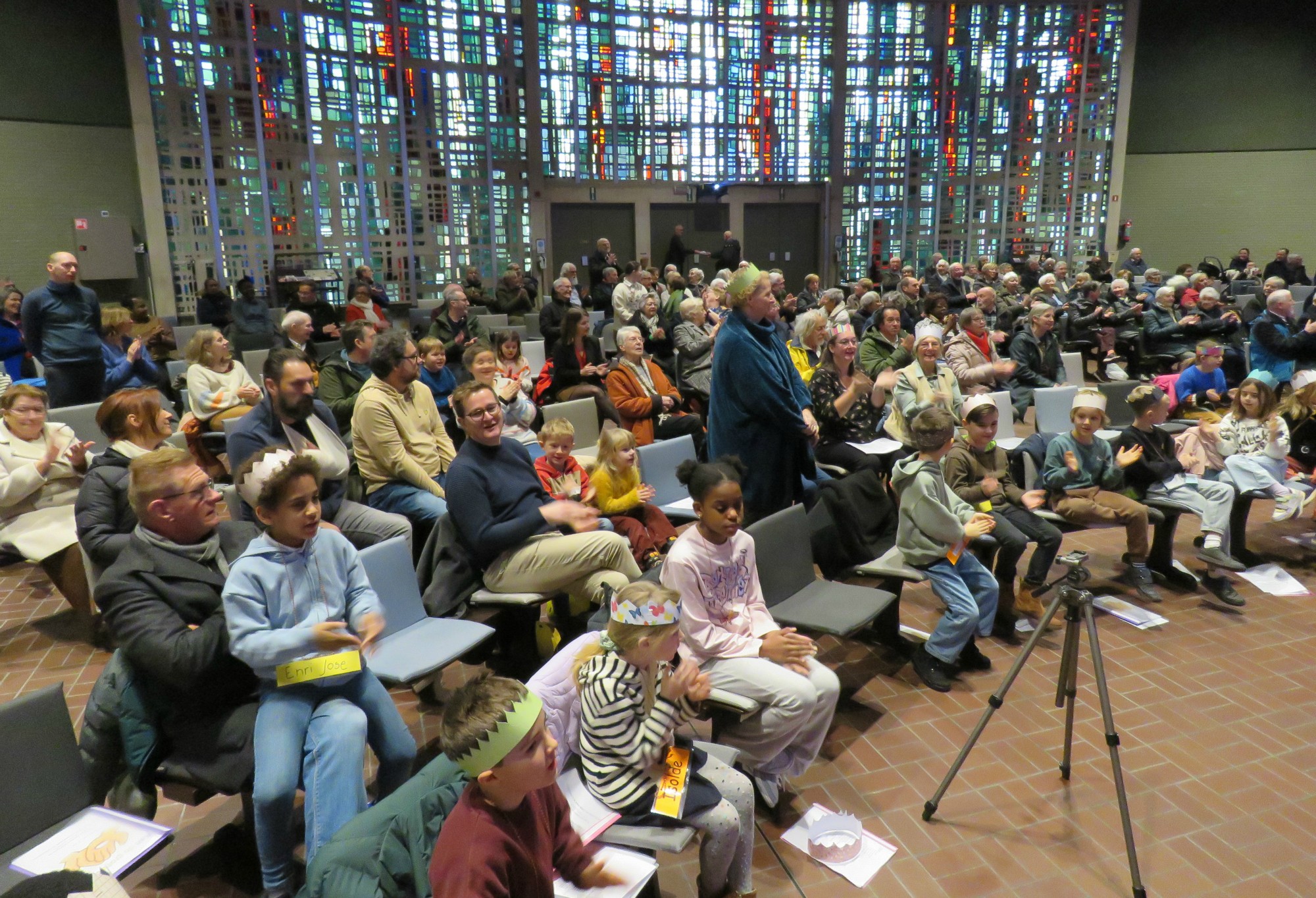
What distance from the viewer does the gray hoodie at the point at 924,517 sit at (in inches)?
167

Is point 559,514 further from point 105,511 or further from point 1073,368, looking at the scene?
point 1073,368

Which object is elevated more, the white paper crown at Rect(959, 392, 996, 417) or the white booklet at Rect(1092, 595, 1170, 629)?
the white paper crown at Rect(959, 392, 996, 417)

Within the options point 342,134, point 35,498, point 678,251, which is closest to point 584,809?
point 35,498

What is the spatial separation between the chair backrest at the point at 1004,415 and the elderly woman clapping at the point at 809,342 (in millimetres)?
1402

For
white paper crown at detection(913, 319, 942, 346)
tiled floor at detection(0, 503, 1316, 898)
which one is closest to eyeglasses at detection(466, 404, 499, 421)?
tiled floor at detection(0, 503, 1316, 898)

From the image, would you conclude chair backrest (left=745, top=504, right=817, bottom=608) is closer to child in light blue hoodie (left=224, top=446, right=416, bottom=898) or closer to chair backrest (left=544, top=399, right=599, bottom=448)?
child in light blue hoodie (left=224, top=446, right=416, bottom=898)

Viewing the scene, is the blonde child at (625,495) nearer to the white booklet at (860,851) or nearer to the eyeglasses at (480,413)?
the eyeglasses at (480,413)

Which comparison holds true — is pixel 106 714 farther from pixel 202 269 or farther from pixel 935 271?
pixel 935 271

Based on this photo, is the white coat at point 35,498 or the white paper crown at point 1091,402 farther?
the white paper crown at point 1091,402

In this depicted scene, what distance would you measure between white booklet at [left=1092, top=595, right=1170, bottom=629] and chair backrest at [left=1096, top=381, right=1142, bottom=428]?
7.54 feet

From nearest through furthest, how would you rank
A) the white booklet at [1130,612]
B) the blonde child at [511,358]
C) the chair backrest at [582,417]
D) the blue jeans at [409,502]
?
1. the blue jeans at [409,502]
2. the white booklet at [1130,612]
3. the chair backrest at [582,417]
4. the blonde child at [511,358]

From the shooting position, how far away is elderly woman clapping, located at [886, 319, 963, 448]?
6.18m

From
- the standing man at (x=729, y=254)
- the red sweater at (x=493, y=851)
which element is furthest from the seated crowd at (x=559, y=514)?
the standing man at (x=729, y=254)

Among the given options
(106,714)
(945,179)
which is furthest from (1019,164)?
(106,714)
